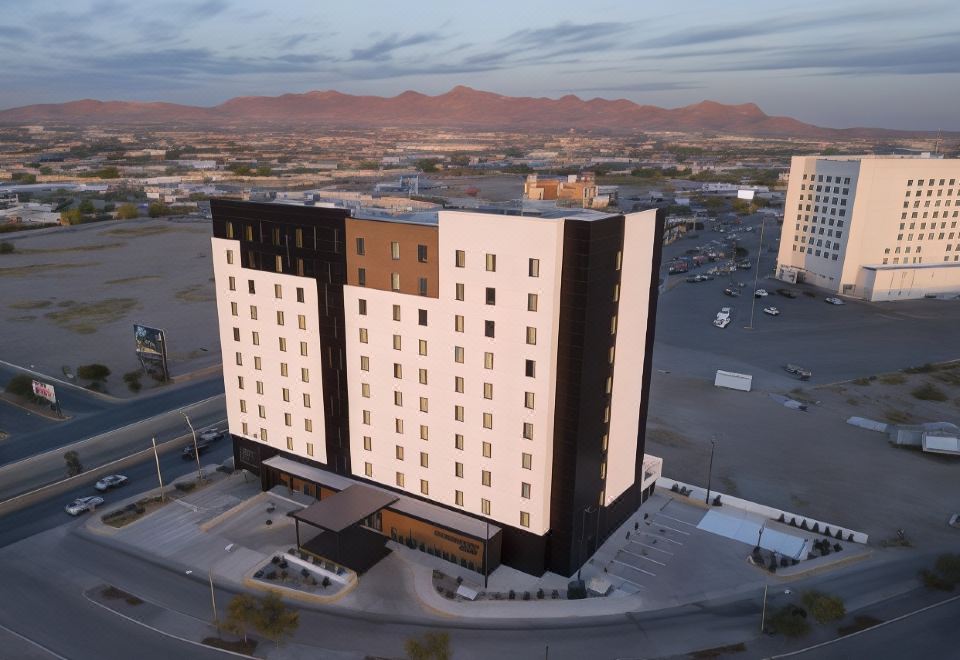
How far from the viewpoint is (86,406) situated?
70.4 m

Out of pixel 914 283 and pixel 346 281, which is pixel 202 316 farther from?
pixel 914 283

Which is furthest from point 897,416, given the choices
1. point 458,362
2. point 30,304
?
point 30,304

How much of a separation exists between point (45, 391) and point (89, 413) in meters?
4.73

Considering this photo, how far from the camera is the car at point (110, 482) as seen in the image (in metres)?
54.2

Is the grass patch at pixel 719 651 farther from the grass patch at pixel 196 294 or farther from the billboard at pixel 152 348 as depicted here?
the grass patch at pixel 196 294

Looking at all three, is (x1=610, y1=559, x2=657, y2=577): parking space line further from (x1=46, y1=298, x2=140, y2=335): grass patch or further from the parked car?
(x1=46, y1=298, x2=140, y2=335): grass patch

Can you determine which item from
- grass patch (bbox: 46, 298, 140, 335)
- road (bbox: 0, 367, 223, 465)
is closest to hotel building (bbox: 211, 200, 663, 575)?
road (bbox: 0, 367, 223, 465)

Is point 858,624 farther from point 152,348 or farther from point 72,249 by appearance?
point 72,249

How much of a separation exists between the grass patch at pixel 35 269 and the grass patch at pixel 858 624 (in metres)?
151

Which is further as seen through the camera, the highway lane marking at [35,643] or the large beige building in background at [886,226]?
the large beige building in background at [886,226]

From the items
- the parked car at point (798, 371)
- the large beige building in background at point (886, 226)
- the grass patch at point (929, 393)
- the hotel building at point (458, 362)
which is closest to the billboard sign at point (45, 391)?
the hotel building at point (458, 362)

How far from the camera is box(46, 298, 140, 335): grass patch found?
99375 millimetres

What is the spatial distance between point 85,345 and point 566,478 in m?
79.0

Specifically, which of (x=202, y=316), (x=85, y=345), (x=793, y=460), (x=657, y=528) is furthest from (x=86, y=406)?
(x=793, y=460)
